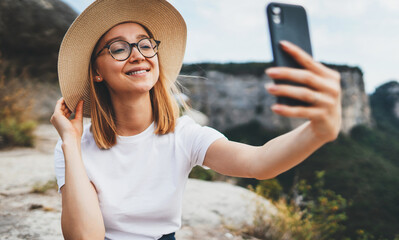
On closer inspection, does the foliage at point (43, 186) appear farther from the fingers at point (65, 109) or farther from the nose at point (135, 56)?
the nose at point (135, 56)

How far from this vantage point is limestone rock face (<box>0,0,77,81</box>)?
8.11m

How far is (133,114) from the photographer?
186 centimetres

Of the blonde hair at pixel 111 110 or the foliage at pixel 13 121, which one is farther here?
the foliage at pixel 13 121

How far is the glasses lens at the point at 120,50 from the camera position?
66.6 inches

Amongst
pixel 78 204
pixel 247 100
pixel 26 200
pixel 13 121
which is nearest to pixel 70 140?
pixel 78 204

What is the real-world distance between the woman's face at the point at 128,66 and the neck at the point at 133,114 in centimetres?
8

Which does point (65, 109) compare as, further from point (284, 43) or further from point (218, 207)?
point (218, 207)

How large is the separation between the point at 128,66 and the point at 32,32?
328 inches

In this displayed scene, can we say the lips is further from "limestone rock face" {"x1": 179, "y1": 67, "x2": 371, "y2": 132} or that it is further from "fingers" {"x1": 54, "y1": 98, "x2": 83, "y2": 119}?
"limestone rock face" {"x1": 179, "y1": 67, "x2": 371, "y2": 132}

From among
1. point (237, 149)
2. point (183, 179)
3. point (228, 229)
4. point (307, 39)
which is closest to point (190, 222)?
point (228, 229)

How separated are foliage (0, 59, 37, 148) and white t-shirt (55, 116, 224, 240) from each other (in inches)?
193

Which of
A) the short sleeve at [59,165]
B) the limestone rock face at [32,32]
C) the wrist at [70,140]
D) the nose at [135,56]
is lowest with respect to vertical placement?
the short sleeve at [59,165]

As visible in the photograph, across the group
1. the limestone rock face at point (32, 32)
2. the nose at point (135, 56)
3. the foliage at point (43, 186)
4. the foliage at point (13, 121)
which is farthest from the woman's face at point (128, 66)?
the limestone rock face at point (32, 32)

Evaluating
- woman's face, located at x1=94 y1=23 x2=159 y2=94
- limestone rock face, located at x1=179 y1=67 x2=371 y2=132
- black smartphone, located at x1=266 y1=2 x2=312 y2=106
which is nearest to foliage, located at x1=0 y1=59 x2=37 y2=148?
woman's face, located at x1=94 y1=23 x2=159 y2=94
